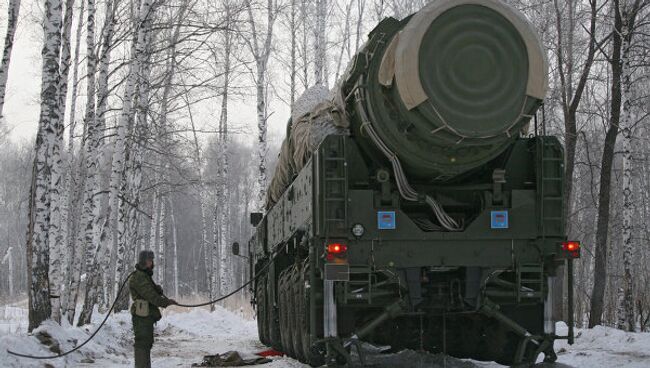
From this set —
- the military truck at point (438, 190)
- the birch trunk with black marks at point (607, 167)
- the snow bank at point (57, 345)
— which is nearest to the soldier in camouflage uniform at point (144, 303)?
the snow bank at point (57, 345)

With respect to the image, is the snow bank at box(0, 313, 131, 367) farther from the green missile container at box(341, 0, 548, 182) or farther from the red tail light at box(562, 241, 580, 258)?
the red tail light at box(562, 241, 580, 258)

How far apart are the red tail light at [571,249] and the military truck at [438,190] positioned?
0.01 m

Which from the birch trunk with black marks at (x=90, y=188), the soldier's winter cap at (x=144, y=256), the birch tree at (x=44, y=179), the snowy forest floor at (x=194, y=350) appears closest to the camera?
the soldier's winter cap at (x=144, y=256)

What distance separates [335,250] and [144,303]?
2.75 metres

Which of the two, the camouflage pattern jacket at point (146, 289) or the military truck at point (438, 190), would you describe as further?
the camouflage pattern jacket at point (146, 289)

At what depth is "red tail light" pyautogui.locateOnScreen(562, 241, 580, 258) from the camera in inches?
317

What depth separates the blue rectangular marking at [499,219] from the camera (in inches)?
319

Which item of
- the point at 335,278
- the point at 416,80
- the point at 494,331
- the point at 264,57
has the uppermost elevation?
the point at 264,57

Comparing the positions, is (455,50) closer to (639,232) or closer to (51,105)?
(51,105)

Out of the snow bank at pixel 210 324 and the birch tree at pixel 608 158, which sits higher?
the birch tree at pixel 608 158

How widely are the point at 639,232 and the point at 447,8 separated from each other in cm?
3192

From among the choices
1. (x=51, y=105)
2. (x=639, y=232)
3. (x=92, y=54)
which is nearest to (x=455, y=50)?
(x=51, y=105)

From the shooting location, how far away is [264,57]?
90.2 feet

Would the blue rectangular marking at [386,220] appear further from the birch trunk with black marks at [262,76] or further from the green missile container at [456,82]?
the birch trunk with black marks at [262,76]
